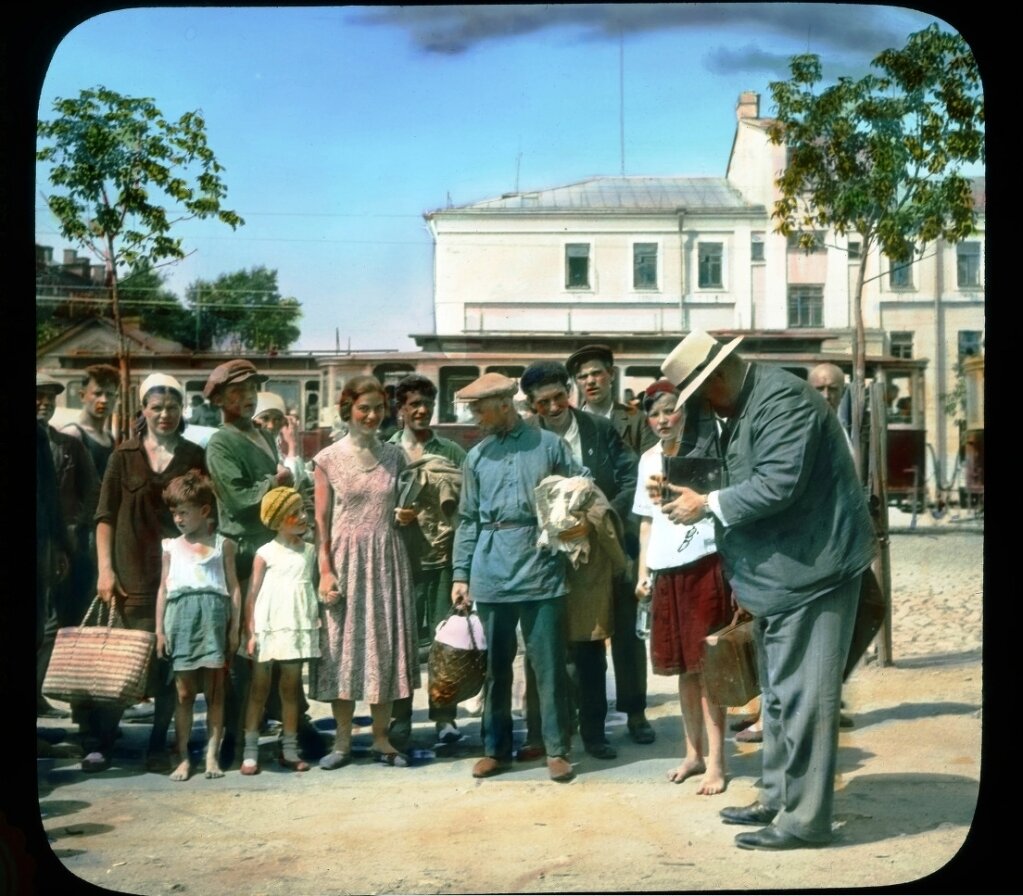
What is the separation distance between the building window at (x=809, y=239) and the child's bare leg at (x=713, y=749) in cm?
144

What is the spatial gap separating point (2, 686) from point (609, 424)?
2101 mm

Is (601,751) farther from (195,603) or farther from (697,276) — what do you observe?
(697,276)

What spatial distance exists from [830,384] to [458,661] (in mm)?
1476

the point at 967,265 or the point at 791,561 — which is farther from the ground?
the point at 967,265

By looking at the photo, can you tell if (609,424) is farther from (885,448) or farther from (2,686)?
(2,686)

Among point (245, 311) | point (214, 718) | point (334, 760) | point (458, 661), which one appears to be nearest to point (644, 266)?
point (245, 311)

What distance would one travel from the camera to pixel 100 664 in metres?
4.70

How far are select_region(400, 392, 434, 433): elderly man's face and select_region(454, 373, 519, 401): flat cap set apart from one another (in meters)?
0.14

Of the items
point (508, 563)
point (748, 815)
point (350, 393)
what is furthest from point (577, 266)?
point (748, 815)

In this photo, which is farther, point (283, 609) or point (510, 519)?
point (283, 609)

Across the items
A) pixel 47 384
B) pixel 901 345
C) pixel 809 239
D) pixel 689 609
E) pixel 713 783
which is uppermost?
pixel 809 239

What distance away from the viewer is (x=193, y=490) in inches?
186

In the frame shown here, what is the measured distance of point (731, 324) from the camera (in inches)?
184

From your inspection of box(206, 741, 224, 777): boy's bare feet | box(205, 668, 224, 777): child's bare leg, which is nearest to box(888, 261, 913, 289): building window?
box(205, 668, 224, 777): child's bare leg
